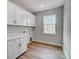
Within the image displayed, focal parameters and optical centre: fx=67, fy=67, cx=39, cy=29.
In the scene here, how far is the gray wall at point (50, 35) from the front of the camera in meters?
4.92

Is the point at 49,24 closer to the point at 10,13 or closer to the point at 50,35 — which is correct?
the point at 50,35

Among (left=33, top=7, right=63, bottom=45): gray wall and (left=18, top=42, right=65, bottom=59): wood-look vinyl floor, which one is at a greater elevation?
(left=33, top=7, right=63, bottom=45): gray wall

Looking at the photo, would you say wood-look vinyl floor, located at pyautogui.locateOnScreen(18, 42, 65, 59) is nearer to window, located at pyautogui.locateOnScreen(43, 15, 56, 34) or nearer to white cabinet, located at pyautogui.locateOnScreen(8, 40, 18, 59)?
white cabinet, located at pyautogui.locateOnScreen(8, 40, 18, 59)

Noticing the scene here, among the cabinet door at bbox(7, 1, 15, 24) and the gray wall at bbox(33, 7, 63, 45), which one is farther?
the gray wall at bbox(33, 7, 63, 45)

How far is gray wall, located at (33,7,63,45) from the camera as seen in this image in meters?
4.92

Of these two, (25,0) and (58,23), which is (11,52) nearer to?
(25,0)

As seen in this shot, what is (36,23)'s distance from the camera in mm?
6062

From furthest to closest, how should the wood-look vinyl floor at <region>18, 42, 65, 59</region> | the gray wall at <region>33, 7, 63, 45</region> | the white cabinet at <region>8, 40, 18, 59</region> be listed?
1. the gray wall at <region>33, 7, 63, 45</region>
2. the wood-look vinyl floor at <region>18, 42, 65, 59</region>
3. the white cabinet at <region>8, 40, 18, 59</region>

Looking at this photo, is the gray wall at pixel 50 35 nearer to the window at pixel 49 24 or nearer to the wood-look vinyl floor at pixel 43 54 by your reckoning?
the window at pixel 49 24

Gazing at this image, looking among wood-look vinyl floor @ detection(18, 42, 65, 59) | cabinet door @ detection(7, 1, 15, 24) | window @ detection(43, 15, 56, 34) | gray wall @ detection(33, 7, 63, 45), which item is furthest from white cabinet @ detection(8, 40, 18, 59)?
window @ detection(43, 15, 56, 34)

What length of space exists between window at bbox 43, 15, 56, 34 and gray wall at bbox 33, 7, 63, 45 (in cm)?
26

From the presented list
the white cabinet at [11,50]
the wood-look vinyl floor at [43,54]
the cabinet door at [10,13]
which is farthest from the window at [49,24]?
the white cabinet at [11,50]

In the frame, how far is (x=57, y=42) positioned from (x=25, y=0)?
359 centimetres
